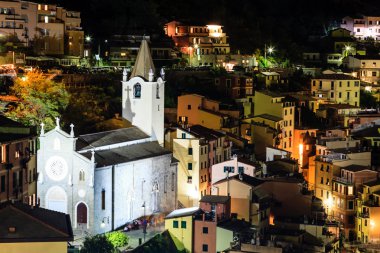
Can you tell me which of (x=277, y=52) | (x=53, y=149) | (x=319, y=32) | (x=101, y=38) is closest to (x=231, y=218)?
(x=53, y=149)

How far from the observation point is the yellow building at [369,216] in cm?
5006

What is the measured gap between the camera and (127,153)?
144 feet

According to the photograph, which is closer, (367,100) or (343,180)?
(343,180)

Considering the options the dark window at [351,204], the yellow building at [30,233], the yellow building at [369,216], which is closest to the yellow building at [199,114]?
the dark window at [351,204]

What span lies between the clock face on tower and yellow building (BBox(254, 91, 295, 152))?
2174 cm

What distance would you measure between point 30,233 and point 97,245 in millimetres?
12105

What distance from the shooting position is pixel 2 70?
5356cm

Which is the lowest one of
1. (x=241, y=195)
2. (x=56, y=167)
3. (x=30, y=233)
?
(x=241, y=195)

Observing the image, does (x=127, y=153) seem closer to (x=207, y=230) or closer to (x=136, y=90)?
(x=136, y=90)

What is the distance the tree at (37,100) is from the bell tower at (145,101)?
3447 millimetres

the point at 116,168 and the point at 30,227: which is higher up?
the point at 30,227

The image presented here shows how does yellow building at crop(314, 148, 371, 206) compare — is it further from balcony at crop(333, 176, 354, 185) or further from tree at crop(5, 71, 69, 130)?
tree at crop(5, 71, 69, 130)

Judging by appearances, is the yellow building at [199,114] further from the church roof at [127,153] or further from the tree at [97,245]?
the tree at [97,245]

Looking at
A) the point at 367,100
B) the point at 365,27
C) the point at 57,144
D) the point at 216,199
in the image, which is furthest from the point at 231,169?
the point at 365,27
